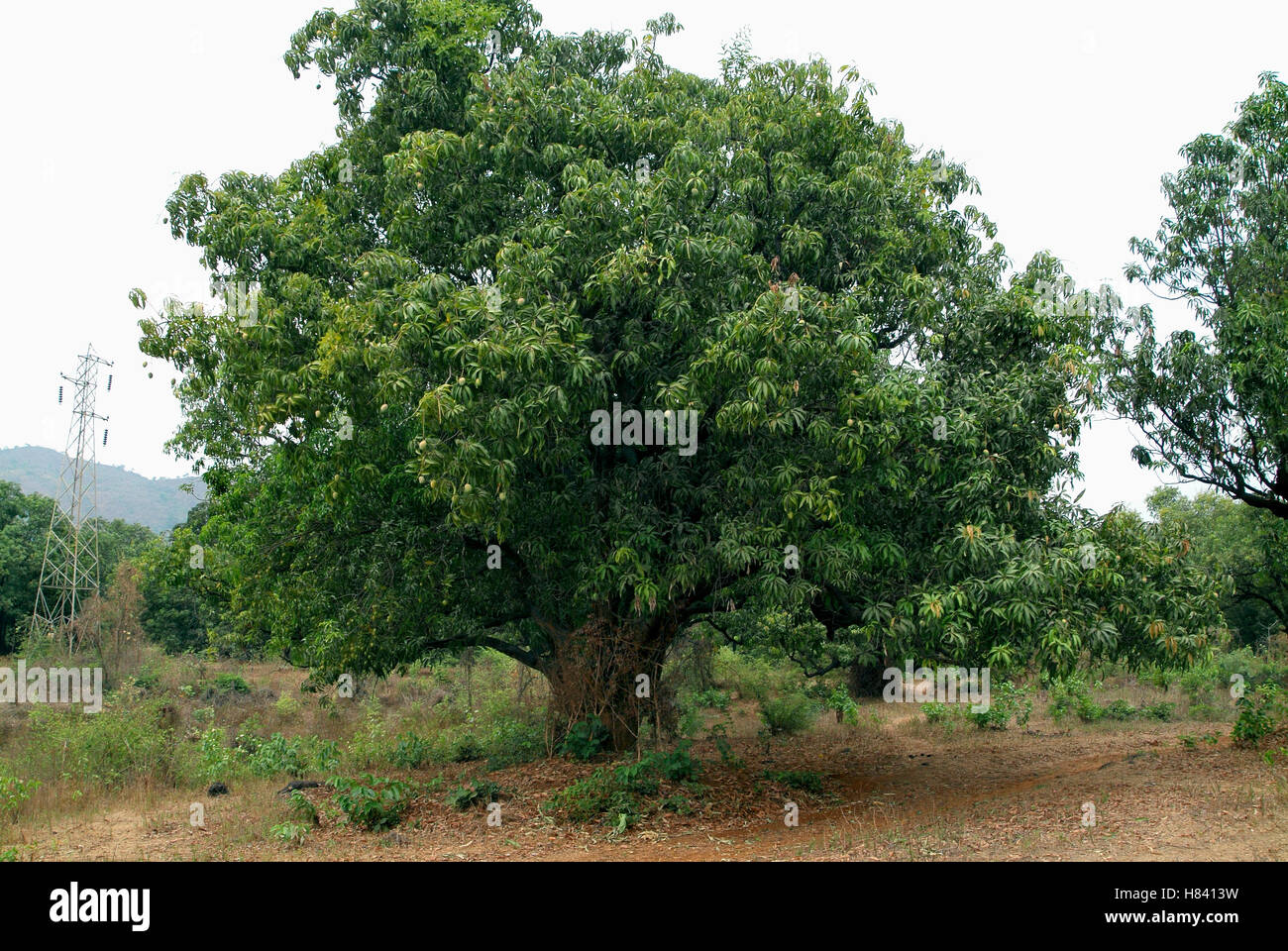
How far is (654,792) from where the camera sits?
11477 mm

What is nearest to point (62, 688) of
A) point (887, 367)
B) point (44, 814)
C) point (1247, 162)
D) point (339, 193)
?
point (44, 814)

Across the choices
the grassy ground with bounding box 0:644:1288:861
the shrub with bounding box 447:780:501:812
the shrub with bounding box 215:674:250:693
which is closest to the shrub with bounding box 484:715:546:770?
the grassy ground with bounding box 0:644:1288:861

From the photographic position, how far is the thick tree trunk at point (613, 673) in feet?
40.9

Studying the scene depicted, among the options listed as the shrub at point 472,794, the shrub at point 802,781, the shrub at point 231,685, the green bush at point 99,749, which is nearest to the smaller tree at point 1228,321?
the shrub at point 802,781

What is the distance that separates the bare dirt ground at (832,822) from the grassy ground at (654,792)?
5cm

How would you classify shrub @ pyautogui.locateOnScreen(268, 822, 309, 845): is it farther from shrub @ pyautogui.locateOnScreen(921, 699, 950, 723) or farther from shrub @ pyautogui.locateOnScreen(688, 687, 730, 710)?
shrub @ pyautogui.locateOnScreen(688, 687, 730, 710)

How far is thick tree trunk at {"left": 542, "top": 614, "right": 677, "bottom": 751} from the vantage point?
1248 cm

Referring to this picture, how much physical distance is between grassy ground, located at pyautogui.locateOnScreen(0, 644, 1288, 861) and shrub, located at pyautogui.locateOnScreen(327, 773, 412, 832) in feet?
0.18

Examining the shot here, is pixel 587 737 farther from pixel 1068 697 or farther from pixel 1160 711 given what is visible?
pixel 1160 711

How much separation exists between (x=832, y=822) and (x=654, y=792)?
2.25 m

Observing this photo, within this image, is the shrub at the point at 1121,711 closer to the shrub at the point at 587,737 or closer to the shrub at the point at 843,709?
the shrub at the point at 843,709

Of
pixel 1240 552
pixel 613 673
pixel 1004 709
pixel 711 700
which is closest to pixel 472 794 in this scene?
pixel 613 673

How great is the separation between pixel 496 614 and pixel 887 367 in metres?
7.06

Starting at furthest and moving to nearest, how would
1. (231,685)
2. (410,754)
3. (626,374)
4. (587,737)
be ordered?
(231,685), (410,754), (587,737), (626,374)
